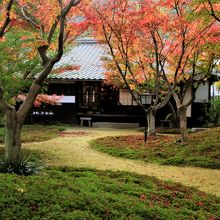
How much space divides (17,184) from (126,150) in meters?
7.12

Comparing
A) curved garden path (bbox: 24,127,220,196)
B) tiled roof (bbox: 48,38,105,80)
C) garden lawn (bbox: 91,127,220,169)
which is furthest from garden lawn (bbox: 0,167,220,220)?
tiled roof (bbox: 48,38,105,80)

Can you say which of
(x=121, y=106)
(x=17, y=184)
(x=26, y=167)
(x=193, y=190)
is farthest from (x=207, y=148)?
(x=121, y=106)

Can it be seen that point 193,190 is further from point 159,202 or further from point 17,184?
point 17,184

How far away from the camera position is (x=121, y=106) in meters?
21.7

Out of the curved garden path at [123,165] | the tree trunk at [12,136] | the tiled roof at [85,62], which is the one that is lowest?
the curved garden path at [123,165]

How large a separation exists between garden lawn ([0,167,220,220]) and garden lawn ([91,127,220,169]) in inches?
154

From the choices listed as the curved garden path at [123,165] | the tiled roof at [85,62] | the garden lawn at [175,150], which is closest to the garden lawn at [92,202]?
the curved garden path at [123,165]

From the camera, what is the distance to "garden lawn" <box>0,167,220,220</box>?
4129 mm

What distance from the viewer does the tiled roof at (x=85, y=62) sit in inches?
825

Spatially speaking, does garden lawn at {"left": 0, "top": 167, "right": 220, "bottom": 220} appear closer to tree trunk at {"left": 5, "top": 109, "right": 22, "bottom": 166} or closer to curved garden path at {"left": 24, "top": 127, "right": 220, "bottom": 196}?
curved garden path at {"left": 24, "top": 127, "right": 220, "bottom": 196}

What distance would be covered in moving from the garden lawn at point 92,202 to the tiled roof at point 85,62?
13.3 metres

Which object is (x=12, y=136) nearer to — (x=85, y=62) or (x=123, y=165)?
(x=123, y=165)

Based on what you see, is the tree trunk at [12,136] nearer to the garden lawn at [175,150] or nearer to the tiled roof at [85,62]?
the garden lawn at [175,150]

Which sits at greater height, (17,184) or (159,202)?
(17,184)
